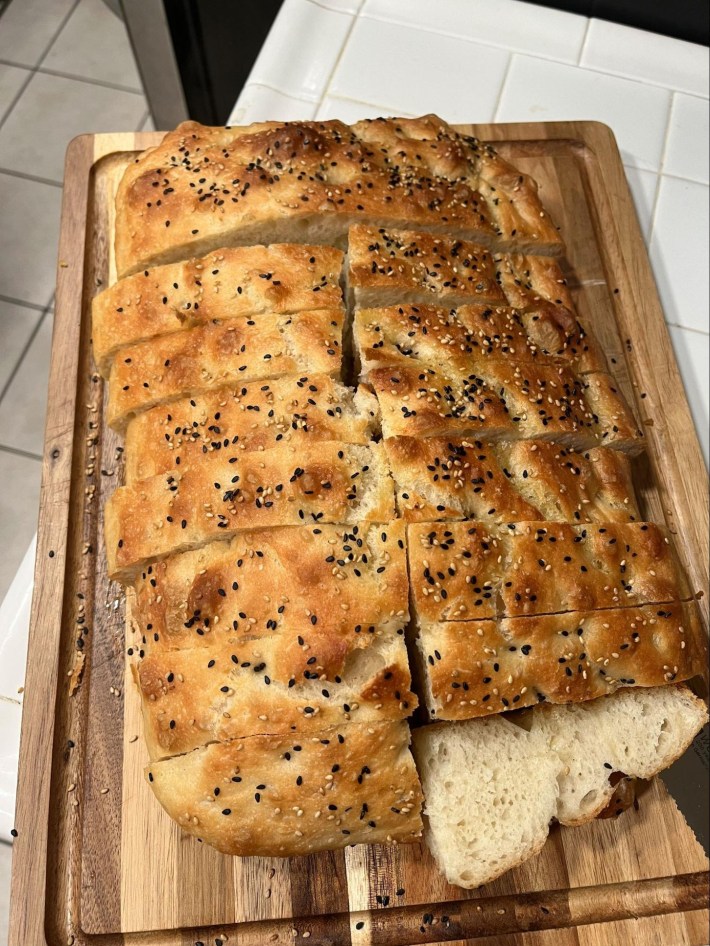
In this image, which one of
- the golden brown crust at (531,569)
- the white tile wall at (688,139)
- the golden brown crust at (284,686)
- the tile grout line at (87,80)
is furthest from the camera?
the white tile wall at (688,139)

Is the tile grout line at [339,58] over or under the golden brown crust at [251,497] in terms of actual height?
over

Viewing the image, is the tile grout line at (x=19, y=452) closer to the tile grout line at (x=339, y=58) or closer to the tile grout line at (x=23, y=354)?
the tile grout line at (x=23, y=354)

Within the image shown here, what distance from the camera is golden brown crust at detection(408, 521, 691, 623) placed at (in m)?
2.27

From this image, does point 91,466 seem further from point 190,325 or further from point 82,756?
point 82,756

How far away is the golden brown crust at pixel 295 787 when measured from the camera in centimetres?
217

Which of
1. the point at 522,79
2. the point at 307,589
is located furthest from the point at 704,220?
the point at 307,589

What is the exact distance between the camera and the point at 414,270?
2.73 meters

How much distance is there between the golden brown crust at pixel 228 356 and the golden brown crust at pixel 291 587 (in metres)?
0.56

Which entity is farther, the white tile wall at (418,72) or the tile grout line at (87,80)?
the white tile wall at (418,72)

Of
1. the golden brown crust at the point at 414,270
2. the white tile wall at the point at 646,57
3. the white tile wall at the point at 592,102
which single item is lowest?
the golden brown crust at the point at 414,270

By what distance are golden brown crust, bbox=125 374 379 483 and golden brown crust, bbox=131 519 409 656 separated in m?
0.30

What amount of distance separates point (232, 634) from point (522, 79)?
323 centimetres

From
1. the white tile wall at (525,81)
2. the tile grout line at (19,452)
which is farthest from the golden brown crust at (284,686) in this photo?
the white tile wall at (525,81)

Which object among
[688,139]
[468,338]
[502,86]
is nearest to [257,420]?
[468,338]
